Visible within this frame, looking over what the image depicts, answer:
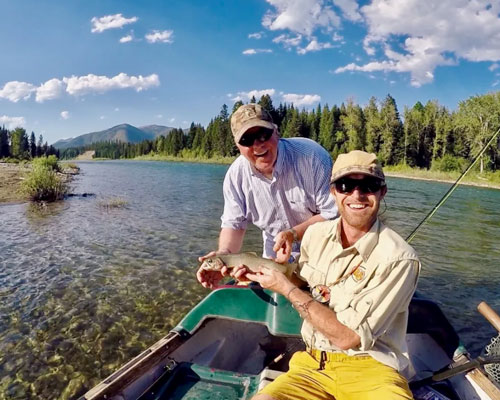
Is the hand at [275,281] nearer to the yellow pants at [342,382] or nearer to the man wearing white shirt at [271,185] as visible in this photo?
the yellow pants at [342,382]

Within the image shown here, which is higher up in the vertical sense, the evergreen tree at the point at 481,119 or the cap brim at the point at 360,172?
the evergreen tree at the point at 481,119

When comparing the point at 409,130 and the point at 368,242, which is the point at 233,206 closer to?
the point at 368,242

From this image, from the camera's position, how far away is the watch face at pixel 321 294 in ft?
9.77

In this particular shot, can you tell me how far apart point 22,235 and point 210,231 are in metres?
6.80

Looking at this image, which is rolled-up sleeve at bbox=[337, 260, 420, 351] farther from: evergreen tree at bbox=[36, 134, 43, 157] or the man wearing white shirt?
evergreen tree at bbox=[36, 134, 43, 157]

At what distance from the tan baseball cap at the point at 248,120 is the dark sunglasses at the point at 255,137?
0.17 feet

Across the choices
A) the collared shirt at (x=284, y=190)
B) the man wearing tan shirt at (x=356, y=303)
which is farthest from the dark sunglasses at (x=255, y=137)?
the man wearing tan shirt at (x=356, y=303)

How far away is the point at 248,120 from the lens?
13.2 feet

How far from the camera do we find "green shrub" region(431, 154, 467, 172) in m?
61.5

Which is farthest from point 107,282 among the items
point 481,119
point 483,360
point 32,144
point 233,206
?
point 32,144

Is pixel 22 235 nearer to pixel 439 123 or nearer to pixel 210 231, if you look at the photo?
pixel 210 231

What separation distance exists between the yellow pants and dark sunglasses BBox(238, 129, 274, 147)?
7.54 feet

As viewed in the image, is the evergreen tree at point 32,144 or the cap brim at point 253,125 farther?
the evergreen tree at point 32,144

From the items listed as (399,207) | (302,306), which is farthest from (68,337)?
(399,207)
